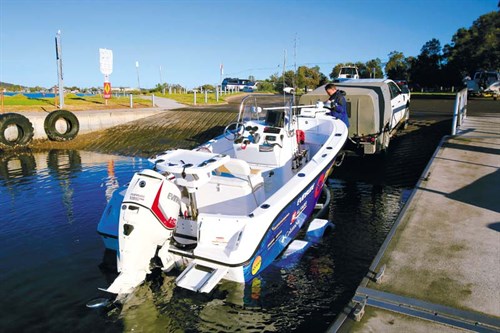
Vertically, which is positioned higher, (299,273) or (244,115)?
(244,115)

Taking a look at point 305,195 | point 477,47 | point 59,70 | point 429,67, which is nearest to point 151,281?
point 305,195

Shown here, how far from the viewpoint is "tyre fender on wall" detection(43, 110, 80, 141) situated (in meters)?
15.9

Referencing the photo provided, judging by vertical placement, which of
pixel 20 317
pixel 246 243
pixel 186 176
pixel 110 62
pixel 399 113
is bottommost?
pixel 20 317

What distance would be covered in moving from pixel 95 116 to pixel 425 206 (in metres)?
15.7

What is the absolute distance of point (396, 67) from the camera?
169ft

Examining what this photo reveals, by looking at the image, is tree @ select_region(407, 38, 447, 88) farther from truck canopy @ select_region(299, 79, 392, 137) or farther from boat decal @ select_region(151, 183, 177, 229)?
boat decal @ select_region(151, 183, 177, 229)

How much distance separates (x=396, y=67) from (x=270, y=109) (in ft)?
162

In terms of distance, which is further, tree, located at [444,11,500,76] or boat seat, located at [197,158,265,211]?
tree, located at [444,11,500,76]

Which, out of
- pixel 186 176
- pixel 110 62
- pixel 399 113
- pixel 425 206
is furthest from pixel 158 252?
pixel 110 62

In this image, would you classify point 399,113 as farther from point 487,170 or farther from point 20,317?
point 20,317

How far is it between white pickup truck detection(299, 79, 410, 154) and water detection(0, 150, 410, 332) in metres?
2.02

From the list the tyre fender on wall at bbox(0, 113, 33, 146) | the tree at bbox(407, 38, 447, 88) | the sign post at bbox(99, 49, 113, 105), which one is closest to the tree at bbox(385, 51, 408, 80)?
the tree at bbox(407, 38, 447, 88)

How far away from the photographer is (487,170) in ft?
24.1

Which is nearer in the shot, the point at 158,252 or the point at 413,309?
the point at 413,309
